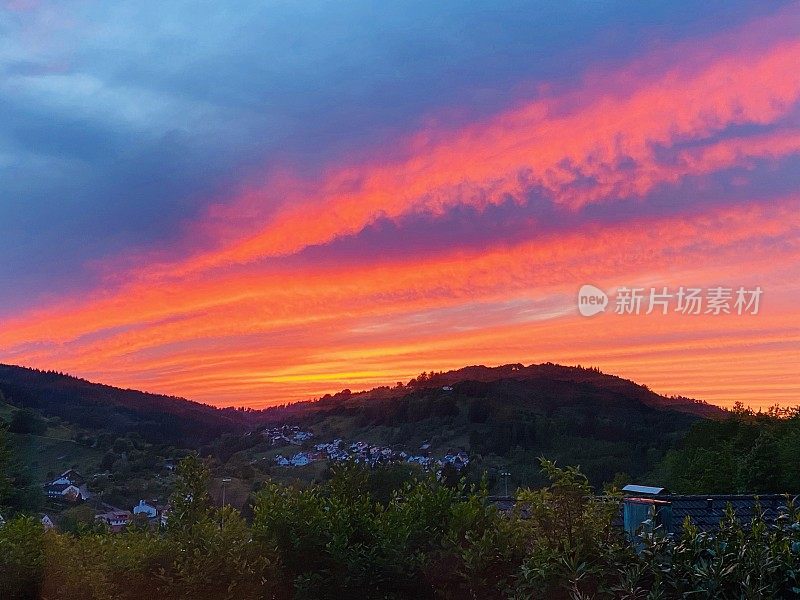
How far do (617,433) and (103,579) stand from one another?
5362 centimetres

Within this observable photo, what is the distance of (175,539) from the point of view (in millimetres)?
7352

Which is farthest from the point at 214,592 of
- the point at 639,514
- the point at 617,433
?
the point at 617,433

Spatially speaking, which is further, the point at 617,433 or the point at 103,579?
the point at 617,433

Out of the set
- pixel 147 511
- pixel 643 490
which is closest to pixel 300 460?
pixel 147 511

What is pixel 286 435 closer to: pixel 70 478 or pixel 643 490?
pixel 70 478

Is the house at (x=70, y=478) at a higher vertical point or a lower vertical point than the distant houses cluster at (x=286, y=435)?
lower

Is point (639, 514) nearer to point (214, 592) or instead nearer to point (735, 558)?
point (735, 558)

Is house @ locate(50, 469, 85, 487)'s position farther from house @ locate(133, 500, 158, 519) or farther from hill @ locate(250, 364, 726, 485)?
hill @ locate(250, 364, 726, 485)

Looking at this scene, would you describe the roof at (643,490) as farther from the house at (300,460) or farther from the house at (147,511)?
the house at (300,460)

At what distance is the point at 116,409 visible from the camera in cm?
5569

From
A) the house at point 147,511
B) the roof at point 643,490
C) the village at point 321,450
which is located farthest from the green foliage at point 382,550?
the village at point 321,450

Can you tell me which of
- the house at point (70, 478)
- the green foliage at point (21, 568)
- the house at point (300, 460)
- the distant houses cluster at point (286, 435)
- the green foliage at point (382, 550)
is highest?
the green foliage at point (382, 550)

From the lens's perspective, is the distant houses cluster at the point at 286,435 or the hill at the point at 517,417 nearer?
the distant houses cluster at the point at 286,435

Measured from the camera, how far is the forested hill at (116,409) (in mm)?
49906
